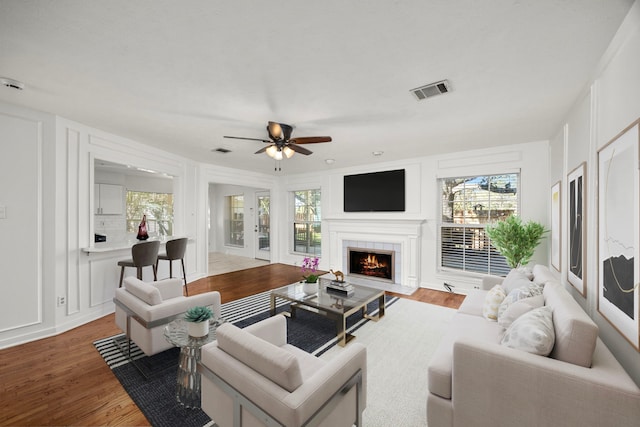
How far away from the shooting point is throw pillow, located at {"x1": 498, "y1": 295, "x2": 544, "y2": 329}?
1.88 m

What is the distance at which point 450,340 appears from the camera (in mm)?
1988

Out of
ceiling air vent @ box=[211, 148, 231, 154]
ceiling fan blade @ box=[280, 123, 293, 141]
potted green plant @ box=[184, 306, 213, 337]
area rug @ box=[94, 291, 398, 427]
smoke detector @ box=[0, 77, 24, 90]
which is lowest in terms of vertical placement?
area rug @ box=[94, 291, 398, 427]

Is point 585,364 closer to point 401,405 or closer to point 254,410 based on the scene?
point 401,405

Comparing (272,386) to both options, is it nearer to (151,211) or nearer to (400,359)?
(400,359)

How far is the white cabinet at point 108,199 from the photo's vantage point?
5.77 m

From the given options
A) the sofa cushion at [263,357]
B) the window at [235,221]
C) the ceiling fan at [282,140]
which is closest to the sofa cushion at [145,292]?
the sofa cushion at [263,357]

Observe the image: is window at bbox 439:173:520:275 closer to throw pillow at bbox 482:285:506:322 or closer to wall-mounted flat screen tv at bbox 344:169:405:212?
wall-mounted flat screen tv at bbox 344:169:405:212

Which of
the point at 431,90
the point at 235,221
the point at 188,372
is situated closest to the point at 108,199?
the point at 235,221

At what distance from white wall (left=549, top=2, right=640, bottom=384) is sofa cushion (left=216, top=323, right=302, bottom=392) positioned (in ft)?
5.67

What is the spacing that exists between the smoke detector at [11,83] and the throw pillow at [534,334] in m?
4.16

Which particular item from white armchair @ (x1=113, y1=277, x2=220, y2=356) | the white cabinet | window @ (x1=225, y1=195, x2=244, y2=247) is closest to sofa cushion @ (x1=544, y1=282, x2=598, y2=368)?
white armchair @ (x1=113, y1=277, x2=220, y2=356)

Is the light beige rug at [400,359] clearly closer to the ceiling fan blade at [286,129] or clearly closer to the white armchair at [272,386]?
the white armchair at [272,386]

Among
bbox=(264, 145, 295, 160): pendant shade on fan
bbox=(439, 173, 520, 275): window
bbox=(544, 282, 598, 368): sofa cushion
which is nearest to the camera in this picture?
bbox=(544, 282, 598, 368): sofa cushion

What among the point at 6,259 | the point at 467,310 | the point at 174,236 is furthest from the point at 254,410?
the point at 174,236
